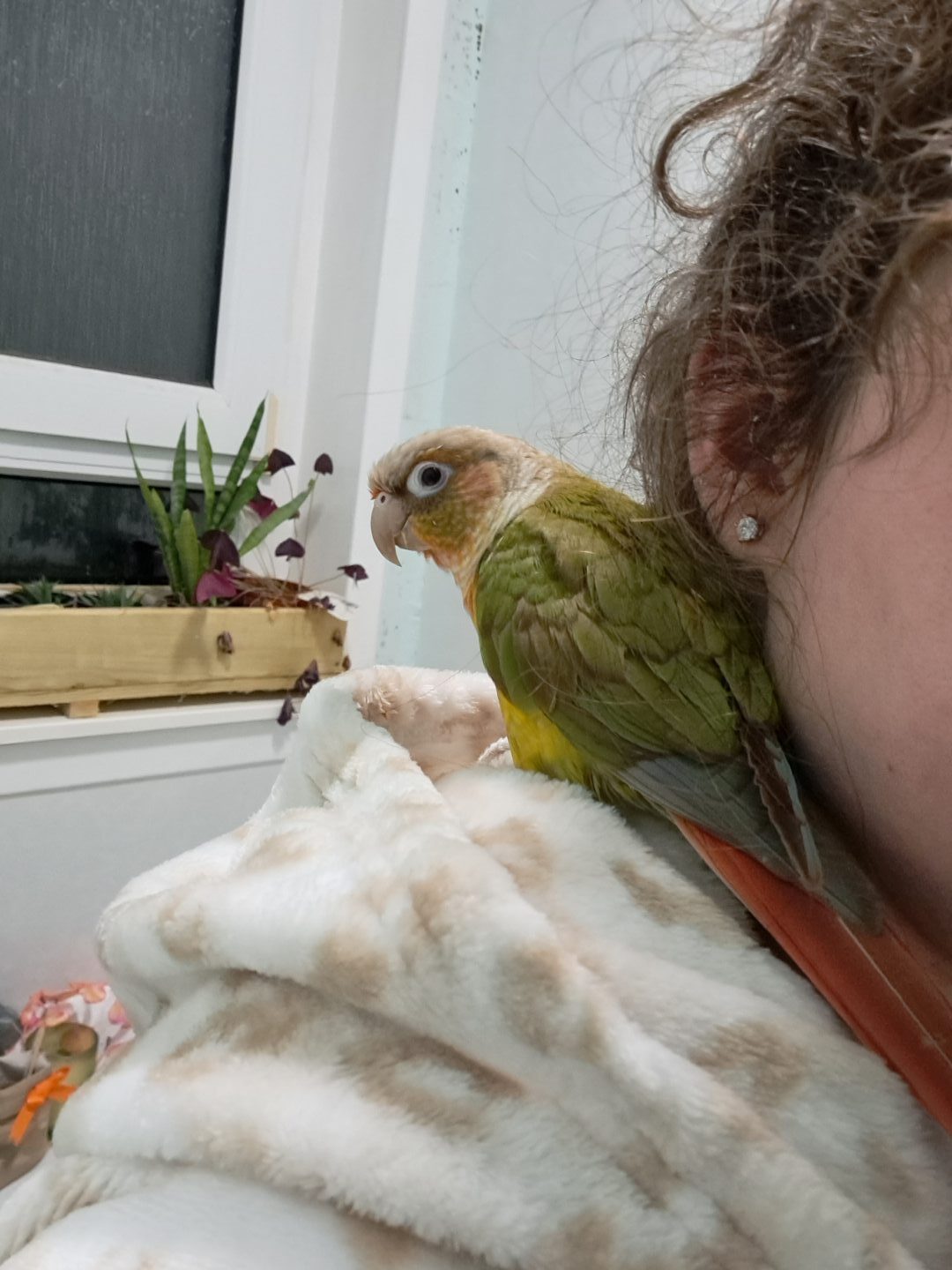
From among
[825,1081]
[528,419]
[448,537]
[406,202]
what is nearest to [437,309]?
[406,202]

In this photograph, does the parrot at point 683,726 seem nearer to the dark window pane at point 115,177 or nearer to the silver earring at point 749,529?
the silver earring at point 749,529

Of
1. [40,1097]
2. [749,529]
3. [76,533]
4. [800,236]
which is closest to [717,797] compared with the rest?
[749,529]

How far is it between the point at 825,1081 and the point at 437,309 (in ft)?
4.07

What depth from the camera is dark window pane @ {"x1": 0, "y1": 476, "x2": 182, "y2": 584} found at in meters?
1.14

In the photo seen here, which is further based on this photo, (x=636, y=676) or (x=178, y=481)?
(x=178, y=481)

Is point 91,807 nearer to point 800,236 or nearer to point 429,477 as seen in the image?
point 429,477

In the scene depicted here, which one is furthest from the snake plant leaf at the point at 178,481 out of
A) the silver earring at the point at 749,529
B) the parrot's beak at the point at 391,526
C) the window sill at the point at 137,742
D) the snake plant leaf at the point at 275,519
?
the silver earring at the point at 749,529

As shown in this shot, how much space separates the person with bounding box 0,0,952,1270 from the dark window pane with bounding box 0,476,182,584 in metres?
0.89

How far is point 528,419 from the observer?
1240mm

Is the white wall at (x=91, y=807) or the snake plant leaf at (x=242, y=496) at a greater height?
the snake plant leaf at (x=242, y=496)

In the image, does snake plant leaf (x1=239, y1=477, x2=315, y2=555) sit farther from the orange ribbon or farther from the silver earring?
the silver earring

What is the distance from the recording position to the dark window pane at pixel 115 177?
1.06m

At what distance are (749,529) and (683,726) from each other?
4.0 inches

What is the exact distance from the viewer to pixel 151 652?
1.08 metres
